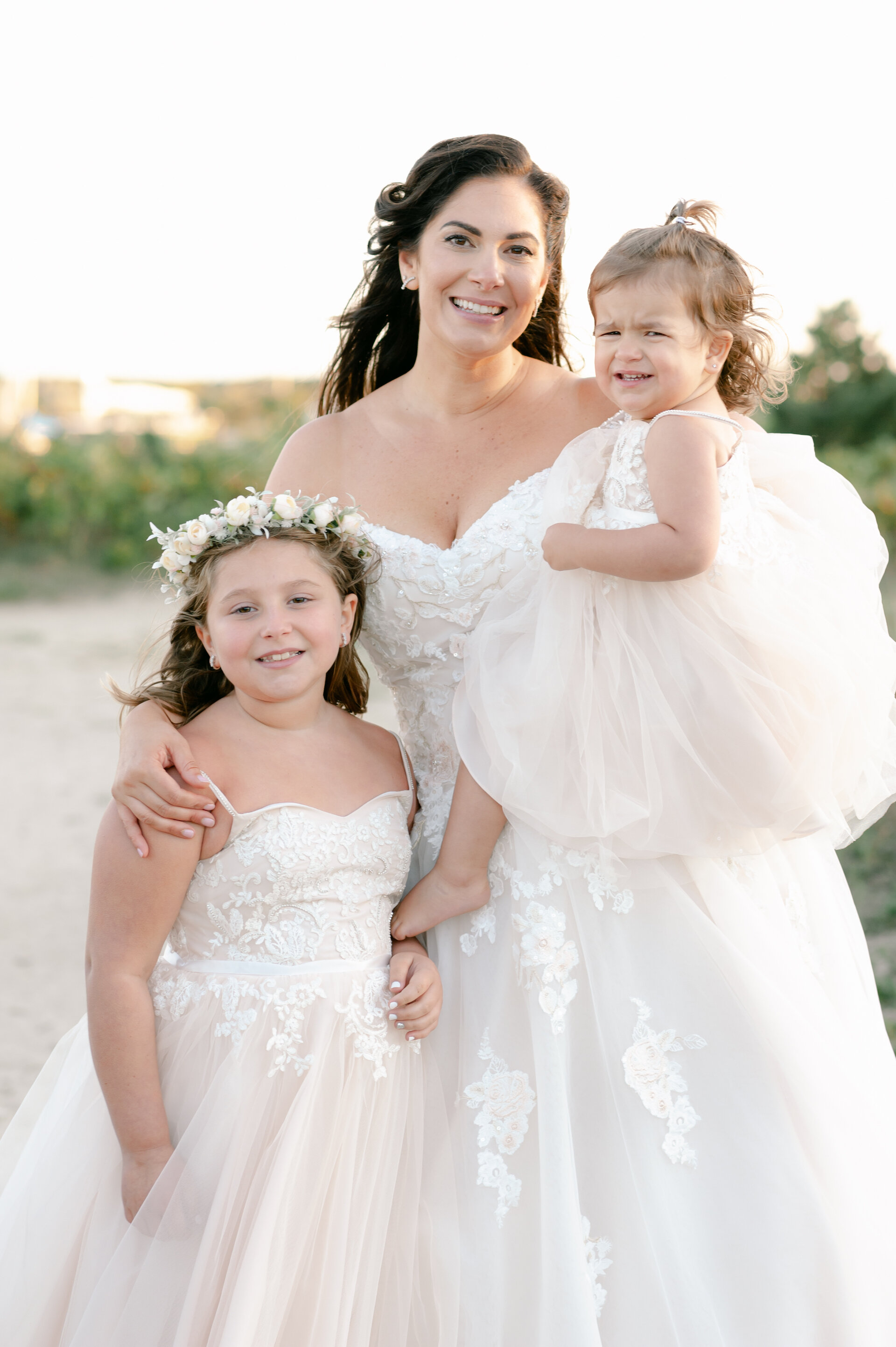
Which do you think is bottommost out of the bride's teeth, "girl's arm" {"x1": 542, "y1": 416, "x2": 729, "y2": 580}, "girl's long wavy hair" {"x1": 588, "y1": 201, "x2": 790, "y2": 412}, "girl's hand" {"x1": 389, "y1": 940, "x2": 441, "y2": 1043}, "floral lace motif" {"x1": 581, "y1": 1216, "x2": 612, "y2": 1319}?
"floral lace motif" {"x1": 581, "y1": 1216, "x2": 612, "y2": 1319}

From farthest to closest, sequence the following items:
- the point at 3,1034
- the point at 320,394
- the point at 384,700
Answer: the point at 384,700 → the point at 3,1034 → the point at 320,394

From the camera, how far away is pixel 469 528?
2.71m

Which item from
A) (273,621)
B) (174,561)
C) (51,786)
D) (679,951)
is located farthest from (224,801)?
(51,786)

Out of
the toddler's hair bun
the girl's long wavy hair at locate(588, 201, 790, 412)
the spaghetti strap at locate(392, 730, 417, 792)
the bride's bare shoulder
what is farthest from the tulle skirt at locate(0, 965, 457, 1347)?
the toddler's hair bun

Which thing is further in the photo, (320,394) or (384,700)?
(384,700)

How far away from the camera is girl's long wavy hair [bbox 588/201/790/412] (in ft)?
7.72

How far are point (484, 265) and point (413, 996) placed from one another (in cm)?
166

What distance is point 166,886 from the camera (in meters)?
2.22

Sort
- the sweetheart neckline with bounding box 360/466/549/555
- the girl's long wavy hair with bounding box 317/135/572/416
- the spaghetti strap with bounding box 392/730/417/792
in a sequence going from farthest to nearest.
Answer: the girl's long wavy hair with bounding box 317/135/572/416 → the sweetheart neckline with bounding box 360/466/549/555 → the spaghetti strap with bounding box 392/730/417/792

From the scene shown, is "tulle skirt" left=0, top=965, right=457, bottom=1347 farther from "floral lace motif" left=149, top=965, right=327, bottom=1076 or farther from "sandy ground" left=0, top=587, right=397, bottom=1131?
"sandy ground" left=0, top=587, right=397, bottom=1131

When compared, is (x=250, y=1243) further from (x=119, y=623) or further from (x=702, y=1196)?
(x=119, y=623)

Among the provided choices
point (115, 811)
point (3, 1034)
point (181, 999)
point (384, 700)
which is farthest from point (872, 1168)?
point (384, 700)

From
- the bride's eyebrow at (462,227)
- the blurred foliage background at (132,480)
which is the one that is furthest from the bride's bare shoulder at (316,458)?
the blurred foliage background at (132,480)

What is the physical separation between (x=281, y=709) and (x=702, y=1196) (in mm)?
1233
